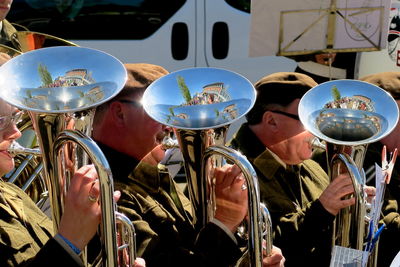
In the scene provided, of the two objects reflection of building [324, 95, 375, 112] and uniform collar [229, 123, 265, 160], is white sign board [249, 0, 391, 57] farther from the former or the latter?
reflection of building [324, 95, 375, 112]

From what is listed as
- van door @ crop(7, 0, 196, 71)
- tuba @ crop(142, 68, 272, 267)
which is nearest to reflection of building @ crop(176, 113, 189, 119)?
tuba @ crop(142, 68, 272, 267)

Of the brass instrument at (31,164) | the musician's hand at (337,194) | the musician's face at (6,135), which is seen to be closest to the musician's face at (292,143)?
the musician's hand at (337,194)

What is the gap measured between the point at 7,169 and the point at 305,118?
101 cm

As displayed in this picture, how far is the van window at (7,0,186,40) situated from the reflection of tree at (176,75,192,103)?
3115mm

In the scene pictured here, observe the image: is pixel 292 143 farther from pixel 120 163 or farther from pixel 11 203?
pixel 11 203

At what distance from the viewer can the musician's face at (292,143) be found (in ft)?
9.41

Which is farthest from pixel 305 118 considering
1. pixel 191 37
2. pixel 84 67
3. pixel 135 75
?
pixel 191 37

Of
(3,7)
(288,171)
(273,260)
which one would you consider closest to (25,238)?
(273,260)

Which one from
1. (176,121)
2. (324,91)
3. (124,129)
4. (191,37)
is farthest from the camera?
(191,37)

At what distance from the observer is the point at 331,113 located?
2.49 metres

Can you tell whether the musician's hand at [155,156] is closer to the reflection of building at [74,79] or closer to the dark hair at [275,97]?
the reflection of building at [74,79]

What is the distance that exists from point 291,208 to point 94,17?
289cm

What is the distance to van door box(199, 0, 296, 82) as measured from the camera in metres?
5.40

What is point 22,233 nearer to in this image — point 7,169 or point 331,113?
point 7,169
